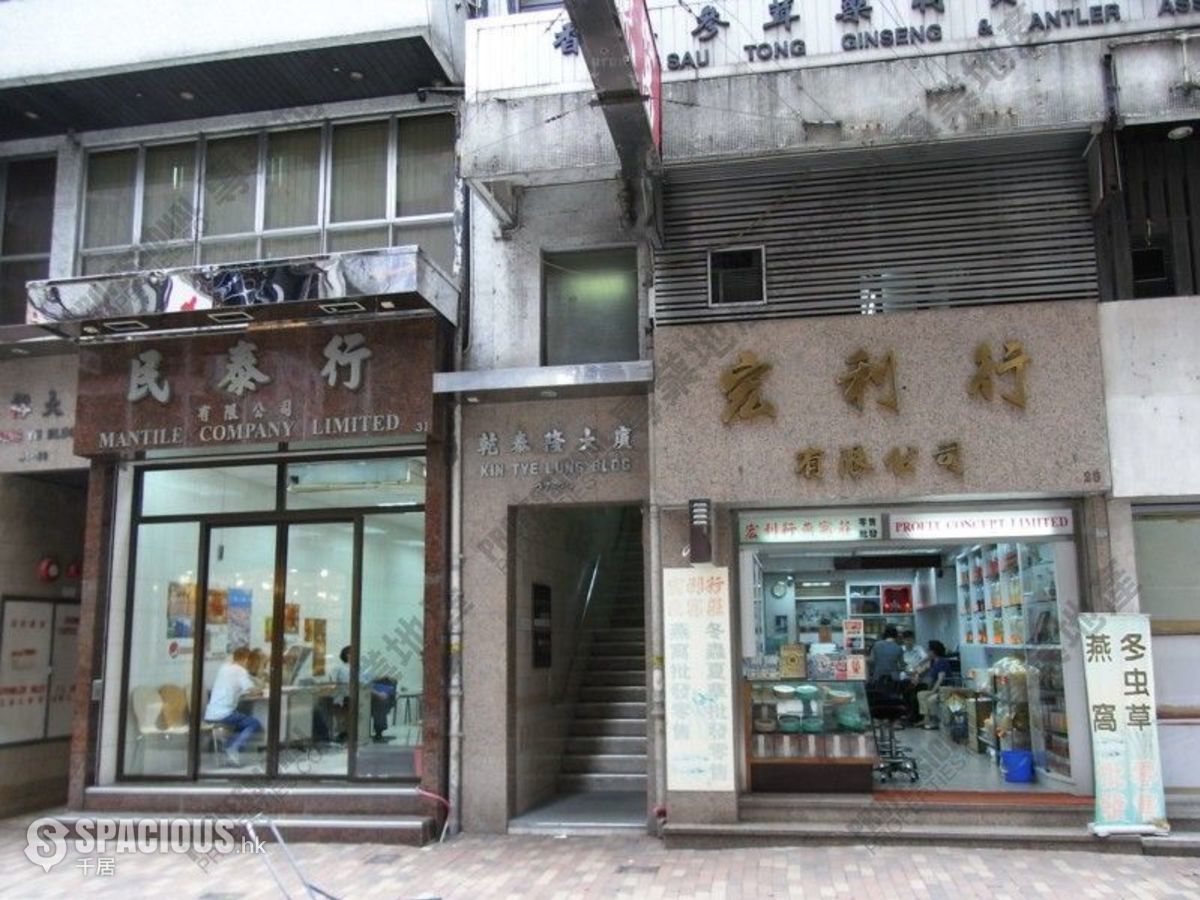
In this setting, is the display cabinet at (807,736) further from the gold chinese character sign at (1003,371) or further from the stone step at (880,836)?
the gold chinese character sign at (1003,371)

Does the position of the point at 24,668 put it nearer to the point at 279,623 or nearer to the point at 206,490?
the point at 206,490

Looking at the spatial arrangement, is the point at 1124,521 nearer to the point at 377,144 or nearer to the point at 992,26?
the point at 992,26

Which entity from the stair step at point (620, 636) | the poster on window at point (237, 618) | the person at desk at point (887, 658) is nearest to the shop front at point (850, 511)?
the person at desk at point (887, 658)

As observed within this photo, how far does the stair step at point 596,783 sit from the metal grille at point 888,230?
4813 millimetres

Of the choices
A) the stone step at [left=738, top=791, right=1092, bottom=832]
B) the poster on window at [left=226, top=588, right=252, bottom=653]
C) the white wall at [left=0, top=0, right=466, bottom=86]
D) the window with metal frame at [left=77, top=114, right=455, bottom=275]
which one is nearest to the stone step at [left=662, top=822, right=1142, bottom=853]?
the stone step at [left=738, top=791, right=1092, bottom=832]

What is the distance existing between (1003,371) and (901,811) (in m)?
3.73

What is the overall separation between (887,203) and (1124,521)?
3.32 meters

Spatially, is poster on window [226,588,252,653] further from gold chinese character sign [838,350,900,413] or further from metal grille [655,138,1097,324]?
gold chinese character sign [838,350,900,413]

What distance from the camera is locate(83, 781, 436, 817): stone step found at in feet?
31.0

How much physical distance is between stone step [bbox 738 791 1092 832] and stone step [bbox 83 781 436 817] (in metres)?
2.96

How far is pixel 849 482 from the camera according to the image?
881cm

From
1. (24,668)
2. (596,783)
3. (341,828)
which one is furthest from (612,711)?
(24,668)

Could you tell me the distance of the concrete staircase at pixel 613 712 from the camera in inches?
430

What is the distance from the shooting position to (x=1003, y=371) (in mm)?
8688
